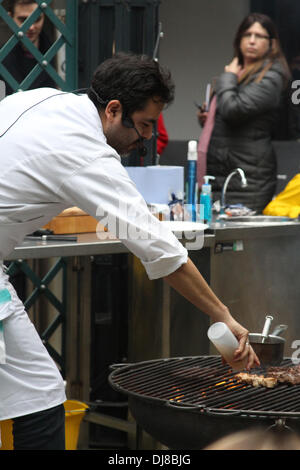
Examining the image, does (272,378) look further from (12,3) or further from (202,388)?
(12,3)

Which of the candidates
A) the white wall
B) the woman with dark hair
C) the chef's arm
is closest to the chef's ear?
the chef's arm

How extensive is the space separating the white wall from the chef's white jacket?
5.72m

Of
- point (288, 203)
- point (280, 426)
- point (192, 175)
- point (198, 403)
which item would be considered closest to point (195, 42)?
point (288, 203)

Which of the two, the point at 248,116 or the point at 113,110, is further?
the point at 248,116

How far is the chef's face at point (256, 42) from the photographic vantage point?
545 cm

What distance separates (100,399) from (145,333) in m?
0.54

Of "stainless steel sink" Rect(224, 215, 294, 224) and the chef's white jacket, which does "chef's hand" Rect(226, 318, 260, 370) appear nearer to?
the chef's white jacket

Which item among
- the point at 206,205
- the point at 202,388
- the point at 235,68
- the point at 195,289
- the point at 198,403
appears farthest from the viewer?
the point at 235,68

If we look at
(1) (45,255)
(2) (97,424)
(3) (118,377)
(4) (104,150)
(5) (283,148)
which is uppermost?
(5) (283,148)

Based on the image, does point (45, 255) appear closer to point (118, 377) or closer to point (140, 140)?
point (118, 377)

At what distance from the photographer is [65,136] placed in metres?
2.33

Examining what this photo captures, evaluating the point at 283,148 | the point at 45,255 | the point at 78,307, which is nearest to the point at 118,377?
the point at 45,255

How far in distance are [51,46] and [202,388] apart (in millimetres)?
2132

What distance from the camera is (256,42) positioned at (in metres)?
5.45
